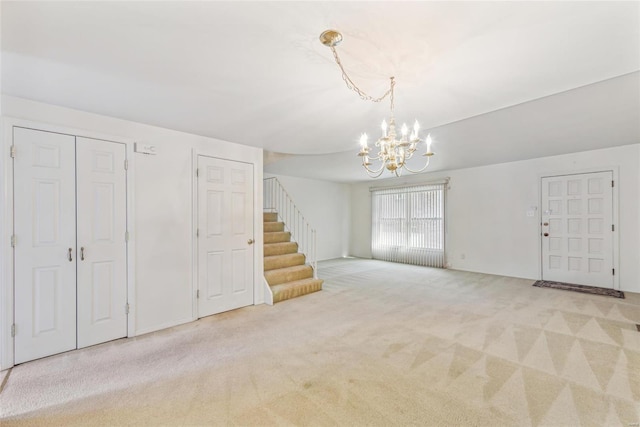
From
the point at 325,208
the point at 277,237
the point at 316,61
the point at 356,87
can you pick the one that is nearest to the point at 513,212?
the point at 325,208

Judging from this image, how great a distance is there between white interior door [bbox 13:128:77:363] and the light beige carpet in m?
0.25

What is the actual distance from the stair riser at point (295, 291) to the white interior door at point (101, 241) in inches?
75.8

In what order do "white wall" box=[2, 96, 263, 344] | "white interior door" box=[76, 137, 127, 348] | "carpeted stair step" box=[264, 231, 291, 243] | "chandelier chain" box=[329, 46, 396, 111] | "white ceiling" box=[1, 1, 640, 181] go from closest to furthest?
"white ceiling" box=[1, 1, 640, 181]
"chandelier chain" box=[329, 46, 396, 111]
"white interior door" box=[76, 137, 127, 348]
"white wall" box=[2, 96, 263, 344]
"carpeted stair step" box=[264, 231, 291, 243]

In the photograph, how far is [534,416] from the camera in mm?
1804

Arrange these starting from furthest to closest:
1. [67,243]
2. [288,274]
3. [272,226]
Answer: [272,226], [288,274], [67,243]

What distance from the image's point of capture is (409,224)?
7680 millimetres

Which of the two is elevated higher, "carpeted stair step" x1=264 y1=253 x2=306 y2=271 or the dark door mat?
"carpeted stair step" x1=264 y1=253 x2=306 y2=271

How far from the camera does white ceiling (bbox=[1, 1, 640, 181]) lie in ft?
5.03

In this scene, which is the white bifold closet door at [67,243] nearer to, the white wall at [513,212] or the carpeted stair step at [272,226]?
the carpeted stair step at [272,226]

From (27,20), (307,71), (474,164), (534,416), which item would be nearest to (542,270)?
(474,164)

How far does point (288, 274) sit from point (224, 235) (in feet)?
4.51

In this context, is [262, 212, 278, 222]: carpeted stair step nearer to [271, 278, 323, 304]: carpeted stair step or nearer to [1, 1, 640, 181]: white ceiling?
[271, 278, 323, 304]: carpeted stair step

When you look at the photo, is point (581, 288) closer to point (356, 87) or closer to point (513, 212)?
point (513, 212)

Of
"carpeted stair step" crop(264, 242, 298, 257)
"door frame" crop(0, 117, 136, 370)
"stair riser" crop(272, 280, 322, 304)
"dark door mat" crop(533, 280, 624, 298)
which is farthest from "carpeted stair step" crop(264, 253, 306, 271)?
"dark door mat" crop(533, 280, 624, 298)
